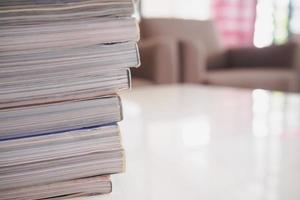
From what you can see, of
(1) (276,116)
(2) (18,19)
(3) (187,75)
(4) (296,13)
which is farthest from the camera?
(4) (296,13)

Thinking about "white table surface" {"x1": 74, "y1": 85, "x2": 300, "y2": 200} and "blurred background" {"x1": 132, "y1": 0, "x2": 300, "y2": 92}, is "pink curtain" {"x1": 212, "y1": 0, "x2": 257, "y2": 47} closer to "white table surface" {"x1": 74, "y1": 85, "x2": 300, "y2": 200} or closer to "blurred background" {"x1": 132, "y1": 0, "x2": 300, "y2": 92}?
"blurred background" {"x1": 132, "y1": 0, "x2": 300, "y2": 92}

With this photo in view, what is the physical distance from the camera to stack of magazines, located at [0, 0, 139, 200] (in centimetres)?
30

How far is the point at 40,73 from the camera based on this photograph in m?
0.31

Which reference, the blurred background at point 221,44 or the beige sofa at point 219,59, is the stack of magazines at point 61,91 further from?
the beige sofa at point 219,59

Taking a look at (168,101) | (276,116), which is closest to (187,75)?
(168,101)

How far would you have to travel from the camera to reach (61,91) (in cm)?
31

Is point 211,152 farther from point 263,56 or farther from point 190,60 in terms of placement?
point 263,56

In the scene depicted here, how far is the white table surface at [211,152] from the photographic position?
1.27 ft

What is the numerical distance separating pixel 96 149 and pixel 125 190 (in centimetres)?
7

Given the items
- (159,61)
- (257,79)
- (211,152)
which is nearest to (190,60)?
(159,61)

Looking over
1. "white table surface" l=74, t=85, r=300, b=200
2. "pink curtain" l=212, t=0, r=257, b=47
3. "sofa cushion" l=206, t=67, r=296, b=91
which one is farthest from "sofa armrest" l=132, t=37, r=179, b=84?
"pink curtain" l=212, t=0, r=257, b=47

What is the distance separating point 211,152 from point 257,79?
2357 mm

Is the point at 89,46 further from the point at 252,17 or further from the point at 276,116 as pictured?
the point at 252,17

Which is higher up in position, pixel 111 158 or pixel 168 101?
pixel 111 158
